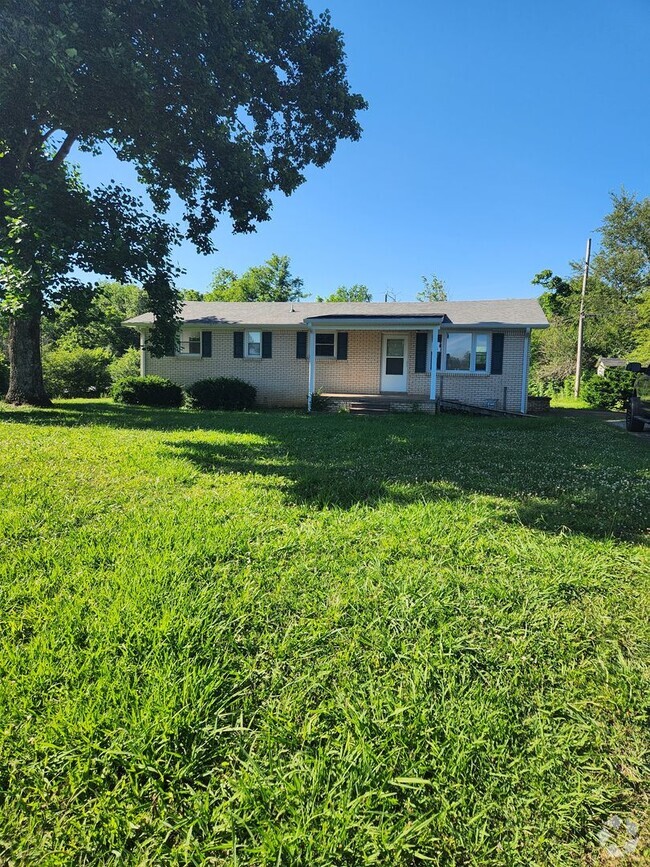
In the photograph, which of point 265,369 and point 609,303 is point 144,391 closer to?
point 265,369

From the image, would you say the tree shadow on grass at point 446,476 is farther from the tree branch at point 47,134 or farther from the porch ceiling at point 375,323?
the tree branch at point 47,134

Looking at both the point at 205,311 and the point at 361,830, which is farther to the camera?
the point at 205,311

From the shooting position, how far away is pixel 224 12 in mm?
10828

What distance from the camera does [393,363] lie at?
17.1 meters

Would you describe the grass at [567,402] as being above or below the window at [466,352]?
below

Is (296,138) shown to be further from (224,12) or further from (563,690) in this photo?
(563,690)

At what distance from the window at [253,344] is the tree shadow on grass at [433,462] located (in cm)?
708

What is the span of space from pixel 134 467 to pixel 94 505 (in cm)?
147

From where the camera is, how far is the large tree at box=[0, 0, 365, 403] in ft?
31.9

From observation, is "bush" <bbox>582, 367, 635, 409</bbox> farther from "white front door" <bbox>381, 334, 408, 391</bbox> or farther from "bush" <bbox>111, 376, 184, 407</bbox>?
"bush" <bbox>111, 376, 184, 407</bbox>

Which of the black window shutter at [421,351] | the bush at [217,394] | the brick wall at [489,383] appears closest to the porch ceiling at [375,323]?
the black window shutter at [421,351]

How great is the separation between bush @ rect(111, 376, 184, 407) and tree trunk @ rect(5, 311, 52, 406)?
10.3 ft

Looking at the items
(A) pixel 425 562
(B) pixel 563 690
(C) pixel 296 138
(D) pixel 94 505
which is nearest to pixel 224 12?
(C) pixel 296 138

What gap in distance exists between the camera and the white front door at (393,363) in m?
17.0
